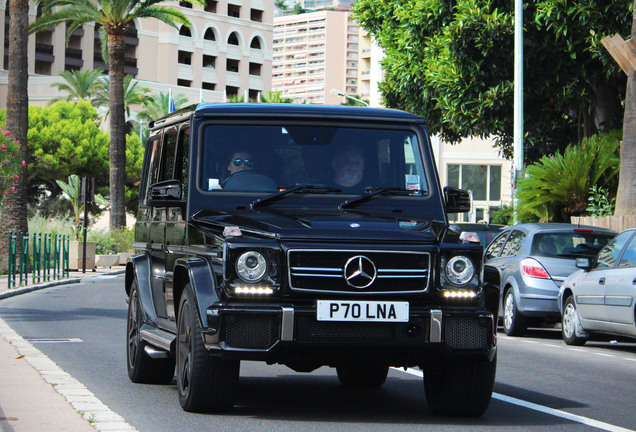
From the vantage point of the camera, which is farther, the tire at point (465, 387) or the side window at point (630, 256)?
the side window at point (630, 256)

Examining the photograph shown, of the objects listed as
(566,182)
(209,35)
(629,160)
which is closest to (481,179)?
(566,182)

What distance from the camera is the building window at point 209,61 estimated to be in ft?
398

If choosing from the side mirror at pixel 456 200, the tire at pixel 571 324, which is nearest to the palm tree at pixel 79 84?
the tire at pixel 571 324

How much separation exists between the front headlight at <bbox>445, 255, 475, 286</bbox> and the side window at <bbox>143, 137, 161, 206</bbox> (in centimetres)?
347

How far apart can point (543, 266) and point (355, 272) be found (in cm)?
1019

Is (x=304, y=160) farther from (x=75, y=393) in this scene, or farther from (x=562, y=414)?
(x=562, y=414)

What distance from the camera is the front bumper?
24.5 feet

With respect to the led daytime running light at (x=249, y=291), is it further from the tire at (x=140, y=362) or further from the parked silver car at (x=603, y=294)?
the parked silver car at (x=603, y=294)

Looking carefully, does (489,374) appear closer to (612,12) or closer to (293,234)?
(293,234)

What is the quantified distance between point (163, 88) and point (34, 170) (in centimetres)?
2607

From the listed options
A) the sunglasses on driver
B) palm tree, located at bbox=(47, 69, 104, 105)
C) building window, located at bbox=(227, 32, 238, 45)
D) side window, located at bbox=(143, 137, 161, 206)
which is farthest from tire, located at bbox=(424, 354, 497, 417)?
building window, located at bbox=(227, 32, 238, 45)

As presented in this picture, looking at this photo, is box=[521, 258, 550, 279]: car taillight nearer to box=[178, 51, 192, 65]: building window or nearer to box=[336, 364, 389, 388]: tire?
box=[336, 364, 389, 388]: tire

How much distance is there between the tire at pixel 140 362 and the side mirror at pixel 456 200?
276 centimetres

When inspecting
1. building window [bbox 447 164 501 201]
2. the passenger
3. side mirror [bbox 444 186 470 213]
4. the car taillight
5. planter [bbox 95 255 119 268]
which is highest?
building window [bbox 447 164 501 201]
